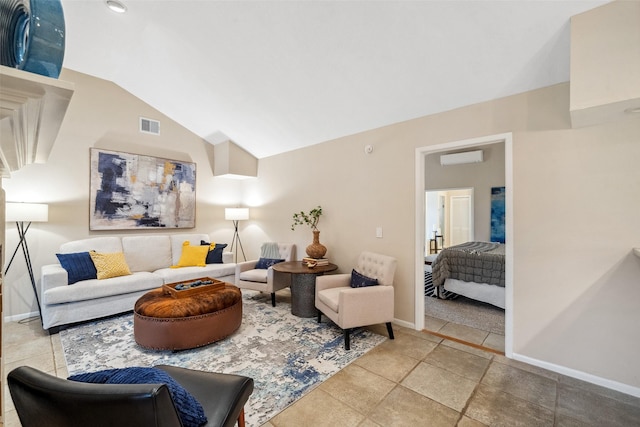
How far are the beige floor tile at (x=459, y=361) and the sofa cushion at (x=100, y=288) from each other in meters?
3.59

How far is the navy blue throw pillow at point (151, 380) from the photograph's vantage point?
0.91 meters

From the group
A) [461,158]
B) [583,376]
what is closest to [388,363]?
[583,376]

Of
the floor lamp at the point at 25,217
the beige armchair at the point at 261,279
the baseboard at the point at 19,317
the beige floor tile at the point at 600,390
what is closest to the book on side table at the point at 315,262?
the beige armchair at the point at 261,279

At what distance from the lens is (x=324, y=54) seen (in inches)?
111

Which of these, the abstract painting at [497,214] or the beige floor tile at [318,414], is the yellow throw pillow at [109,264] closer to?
the beige floor tile at [318,414]

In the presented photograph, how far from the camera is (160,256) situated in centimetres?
447

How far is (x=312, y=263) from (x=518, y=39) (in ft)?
10.0

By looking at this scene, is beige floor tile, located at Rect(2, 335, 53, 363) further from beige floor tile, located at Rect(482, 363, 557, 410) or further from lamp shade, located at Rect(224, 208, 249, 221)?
beige floor tile, located at Rect(482, 363, 557, 410)

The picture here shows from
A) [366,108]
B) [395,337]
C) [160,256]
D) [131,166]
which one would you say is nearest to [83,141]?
[131,166]

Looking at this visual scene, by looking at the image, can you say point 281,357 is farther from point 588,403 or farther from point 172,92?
point 172,92

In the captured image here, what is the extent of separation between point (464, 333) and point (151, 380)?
10.5ft

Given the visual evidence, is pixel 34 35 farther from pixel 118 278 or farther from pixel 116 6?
pixel 118 278

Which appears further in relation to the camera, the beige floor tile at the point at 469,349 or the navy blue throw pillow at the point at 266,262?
the navy blue throw pillow at the point at 266,262

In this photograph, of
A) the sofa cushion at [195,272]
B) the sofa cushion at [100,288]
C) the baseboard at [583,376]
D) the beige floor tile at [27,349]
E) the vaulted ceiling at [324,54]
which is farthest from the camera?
the sofa cushion at [195,272]
